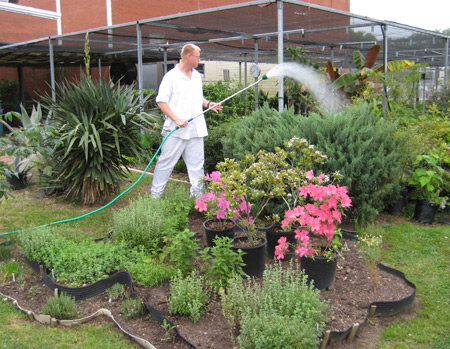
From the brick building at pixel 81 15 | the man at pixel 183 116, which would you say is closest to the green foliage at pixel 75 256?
the man at pixel 183 116

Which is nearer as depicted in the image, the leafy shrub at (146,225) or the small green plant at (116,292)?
the small green plant at (116,292)

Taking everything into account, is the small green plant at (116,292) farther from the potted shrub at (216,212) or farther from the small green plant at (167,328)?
the potted shrub at (216,212)

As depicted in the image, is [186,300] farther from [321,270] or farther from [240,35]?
[240,35]

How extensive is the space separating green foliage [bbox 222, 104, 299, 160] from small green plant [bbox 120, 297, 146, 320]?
2.79m

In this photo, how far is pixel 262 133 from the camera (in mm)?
6043

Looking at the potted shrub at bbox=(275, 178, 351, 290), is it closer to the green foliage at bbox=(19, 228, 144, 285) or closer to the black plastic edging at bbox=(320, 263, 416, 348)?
the black plastic edging at bbox=(320, 263, 416, 348)

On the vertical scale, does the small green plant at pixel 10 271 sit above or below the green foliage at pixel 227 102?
below

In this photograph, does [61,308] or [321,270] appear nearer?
[61,308]

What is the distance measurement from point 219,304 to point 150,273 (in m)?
0.68

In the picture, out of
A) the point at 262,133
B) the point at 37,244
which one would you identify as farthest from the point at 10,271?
the point at 262,133

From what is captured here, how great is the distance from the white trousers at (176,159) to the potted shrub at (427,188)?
2878 mm

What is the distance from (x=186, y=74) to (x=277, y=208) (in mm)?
2199

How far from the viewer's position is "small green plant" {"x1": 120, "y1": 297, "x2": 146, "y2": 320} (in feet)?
11.4

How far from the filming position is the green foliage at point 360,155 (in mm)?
5402
